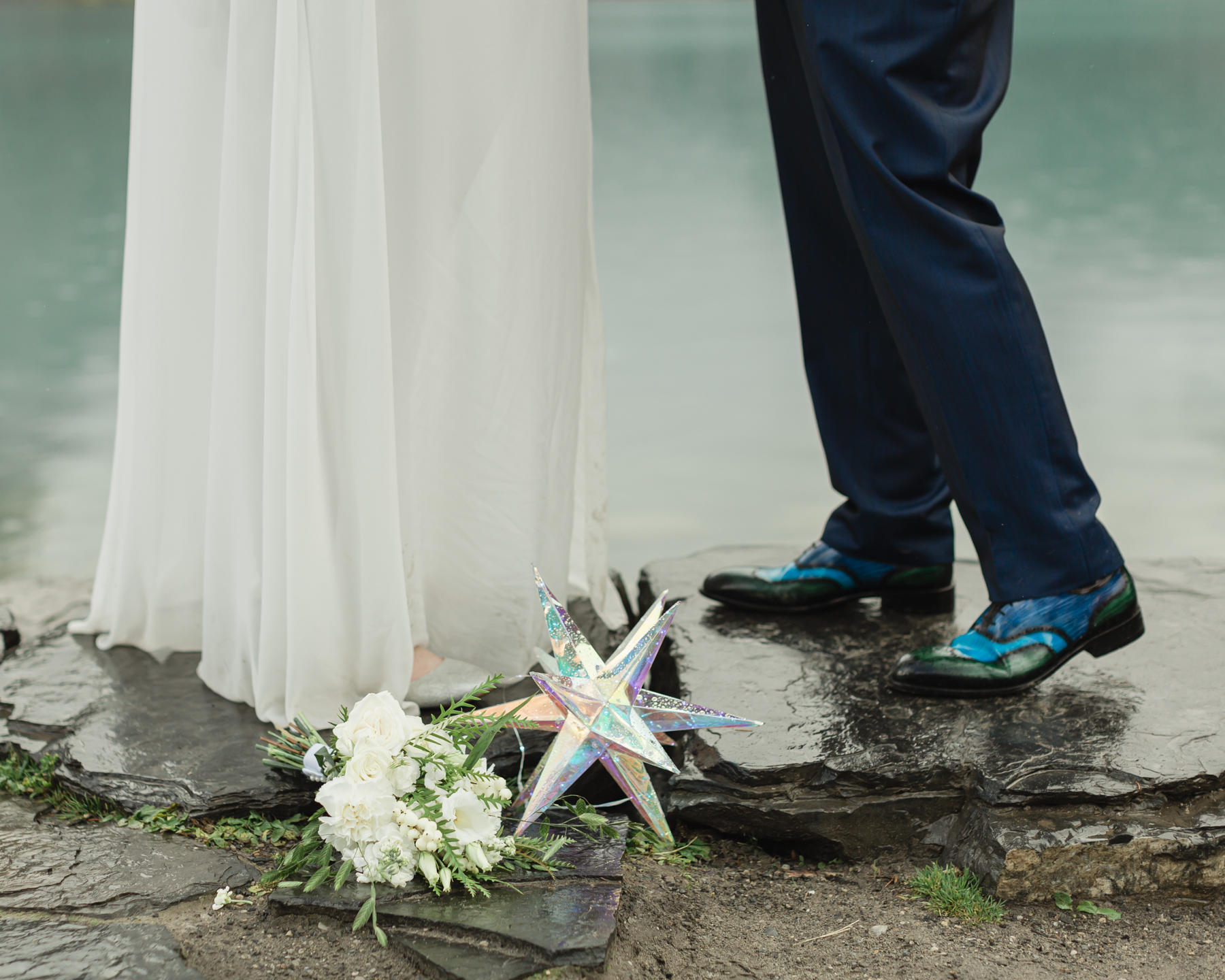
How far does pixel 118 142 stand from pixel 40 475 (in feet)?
18.1

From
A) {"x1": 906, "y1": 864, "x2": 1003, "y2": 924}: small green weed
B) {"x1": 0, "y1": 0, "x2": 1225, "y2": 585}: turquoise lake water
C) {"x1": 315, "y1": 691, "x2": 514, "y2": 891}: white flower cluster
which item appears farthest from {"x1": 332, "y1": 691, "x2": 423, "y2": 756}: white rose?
{"x1": 0, "y1": 0, "x2": 1225, "y2": 585}: turquoise lake water

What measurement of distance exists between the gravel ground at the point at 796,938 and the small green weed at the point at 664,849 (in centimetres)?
3

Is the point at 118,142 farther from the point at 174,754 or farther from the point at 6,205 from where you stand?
the point at 174,754

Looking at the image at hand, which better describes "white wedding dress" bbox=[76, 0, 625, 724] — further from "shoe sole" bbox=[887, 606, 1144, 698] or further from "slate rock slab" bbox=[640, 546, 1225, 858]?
"shoe sole" bbox=[887, 606, 1144, 698]

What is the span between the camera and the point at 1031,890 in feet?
3.95

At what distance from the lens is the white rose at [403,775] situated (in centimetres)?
112

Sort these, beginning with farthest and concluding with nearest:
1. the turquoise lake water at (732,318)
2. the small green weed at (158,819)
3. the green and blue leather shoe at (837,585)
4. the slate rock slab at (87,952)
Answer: the turquoise lake water at (732,318), the green and blue leather shoe at (837,585), the small green weed at (158,819), the slate rock slab at (87,952)

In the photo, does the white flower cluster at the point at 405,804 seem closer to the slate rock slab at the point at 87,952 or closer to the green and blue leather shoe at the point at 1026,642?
the slate rock slab at the point at 87,952

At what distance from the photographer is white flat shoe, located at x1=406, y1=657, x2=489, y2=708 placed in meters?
1.41

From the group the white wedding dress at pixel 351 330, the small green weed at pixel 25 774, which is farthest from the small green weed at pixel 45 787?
the white wedding dress at pixel 351 330

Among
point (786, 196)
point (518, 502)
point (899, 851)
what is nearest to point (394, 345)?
point (518, 502)

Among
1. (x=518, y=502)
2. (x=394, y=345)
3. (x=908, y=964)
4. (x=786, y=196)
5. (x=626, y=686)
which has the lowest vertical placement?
(x=908, y=964)

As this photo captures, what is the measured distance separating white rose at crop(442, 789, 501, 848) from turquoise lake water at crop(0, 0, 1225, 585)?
4.24 ft

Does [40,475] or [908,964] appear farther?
[40,475]
